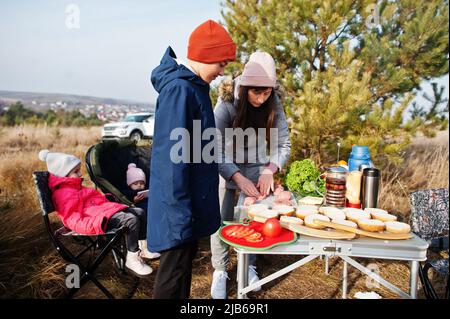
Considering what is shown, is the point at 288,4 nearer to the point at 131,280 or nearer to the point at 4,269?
the point at 131,280

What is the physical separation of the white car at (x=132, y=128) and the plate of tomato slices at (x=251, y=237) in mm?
10879

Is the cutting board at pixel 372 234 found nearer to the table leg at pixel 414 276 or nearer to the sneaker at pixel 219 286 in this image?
the table leg at pixel 414 276

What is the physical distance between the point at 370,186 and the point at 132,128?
37.2 feet

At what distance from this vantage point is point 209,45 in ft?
5.41

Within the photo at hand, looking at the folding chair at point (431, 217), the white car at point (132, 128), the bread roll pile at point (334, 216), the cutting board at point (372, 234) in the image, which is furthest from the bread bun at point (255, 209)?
the white car at point (132, 128)

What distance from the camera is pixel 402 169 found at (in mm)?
5875

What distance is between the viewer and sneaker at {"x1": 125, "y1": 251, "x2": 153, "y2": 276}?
263cm

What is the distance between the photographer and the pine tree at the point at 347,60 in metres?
3.76

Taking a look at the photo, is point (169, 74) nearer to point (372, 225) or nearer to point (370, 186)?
point (372, 225)

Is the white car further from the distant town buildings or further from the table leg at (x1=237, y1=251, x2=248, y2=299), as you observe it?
the table leg at (x1=237, y1=251, x2=248, y2=299)
